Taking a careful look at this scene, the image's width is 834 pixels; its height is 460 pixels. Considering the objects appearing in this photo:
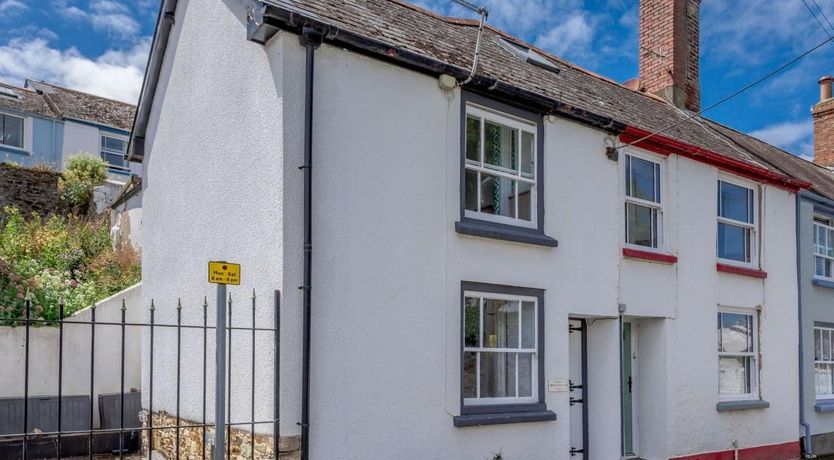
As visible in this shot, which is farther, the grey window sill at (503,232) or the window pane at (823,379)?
the window pane at (823,379)

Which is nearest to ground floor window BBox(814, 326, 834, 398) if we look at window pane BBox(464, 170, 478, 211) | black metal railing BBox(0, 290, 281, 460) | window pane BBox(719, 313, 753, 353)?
window pane BBox(719, 313, 753, 353)

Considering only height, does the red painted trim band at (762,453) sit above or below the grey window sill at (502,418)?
below

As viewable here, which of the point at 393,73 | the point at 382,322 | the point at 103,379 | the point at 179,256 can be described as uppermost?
the point at 393,73

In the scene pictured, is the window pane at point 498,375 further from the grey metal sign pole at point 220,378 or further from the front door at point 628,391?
the grey metal sign pole at point 220,378

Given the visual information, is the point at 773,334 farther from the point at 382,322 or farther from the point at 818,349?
the point at 382,322

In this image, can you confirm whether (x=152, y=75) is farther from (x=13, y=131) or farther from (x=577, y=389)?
(x=13, y=131)

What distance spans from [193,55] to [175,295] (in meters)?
3.08

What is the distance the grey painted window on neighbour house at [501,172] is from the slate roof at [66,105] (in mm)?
23692

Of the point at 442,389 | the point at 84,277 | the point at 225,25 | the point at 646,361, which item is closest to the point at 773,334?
the point at 646,361

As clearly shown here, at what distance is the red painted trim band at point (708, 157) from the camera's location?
10.6 meters

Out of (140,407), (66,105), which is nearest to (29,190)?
(66,105)

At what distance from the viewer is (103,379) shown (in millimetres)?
11148

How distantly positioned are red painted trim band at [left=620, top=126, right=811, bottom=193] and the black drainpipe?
524 centimetres

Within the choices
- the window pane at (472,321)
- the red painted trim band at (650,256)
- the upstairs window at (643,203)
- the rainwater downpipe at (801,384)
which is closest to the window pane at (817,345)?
the rainwater downpipe at (801,384)
